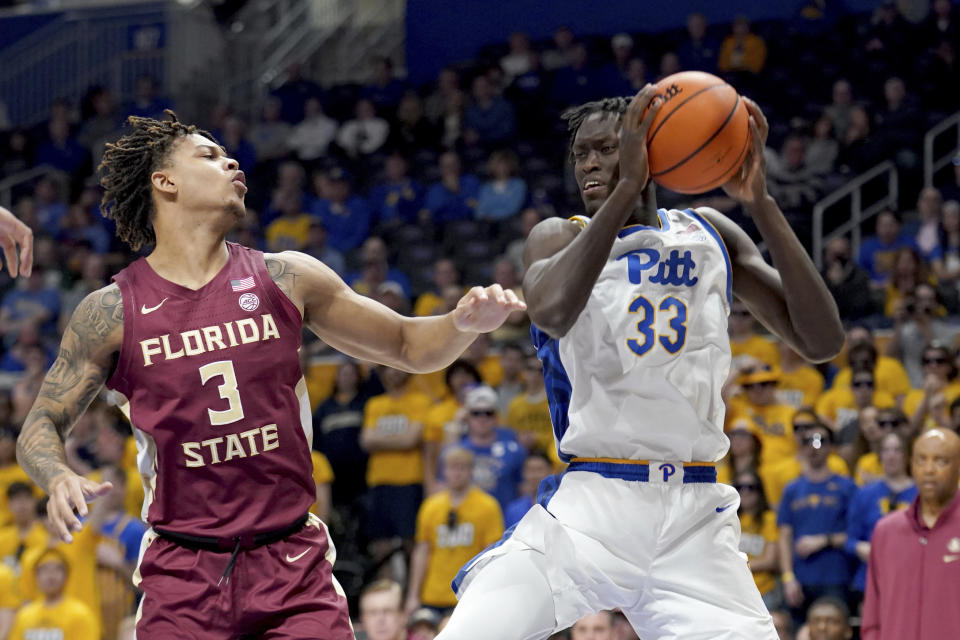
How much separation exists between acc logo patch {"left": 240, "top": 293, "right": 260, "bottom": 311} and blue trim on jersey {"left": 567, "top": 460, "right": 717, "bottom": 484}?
1.12 metres

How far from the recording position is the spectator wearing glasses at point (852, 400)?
901 cm

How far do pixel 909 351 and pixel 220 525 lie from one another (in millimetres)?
6953

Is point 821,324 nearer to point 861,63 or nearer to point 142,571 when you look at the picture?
point 142,571

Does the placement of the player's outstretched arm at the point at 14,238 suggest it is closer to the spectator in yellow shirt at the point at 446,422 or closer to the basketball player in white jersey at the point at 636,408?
the basketball player in white jersey at the point at 636,408

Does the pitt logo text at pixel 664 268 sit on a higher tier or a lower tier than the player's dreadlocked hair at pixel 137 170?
lower

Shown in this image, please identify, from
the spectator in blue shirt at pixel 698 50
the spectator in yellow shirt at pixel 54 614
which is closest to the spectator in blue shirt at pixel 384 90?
the spectator in blue shirt at pixel 698 50

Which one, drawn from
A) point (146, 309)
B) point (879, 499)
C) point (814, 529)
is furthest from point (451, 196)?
point (146, 309)

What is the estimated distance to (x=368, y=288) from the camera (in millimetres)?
11852

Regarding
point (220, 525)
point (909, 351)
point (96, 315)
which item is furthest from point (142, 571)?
point (909, 351)

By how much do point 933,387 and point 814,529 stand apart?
1.26m

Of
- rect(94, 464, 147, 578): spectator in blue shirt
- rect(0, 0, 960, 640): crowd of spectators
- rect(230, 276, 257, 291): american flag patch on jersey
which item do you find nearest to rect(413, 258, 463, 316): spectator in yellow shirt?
rect(0, 0, 960, 640): crowd of spectators

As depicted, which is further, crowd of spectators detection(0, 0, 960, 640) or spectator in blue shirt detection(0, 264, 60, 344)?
spectator in blue shirt detection(0, 264, 60, 344)

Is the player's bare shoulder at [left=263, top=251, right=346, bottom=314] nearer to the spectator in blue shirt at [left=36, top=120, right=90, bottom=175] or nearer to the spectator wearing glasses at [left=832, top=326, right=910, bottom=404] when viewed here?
the spectator wearing glasses at [left=832, top=326, right=910, bottom=404]

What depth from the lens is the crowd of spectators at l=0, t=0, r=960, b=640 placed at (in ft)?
27.8
